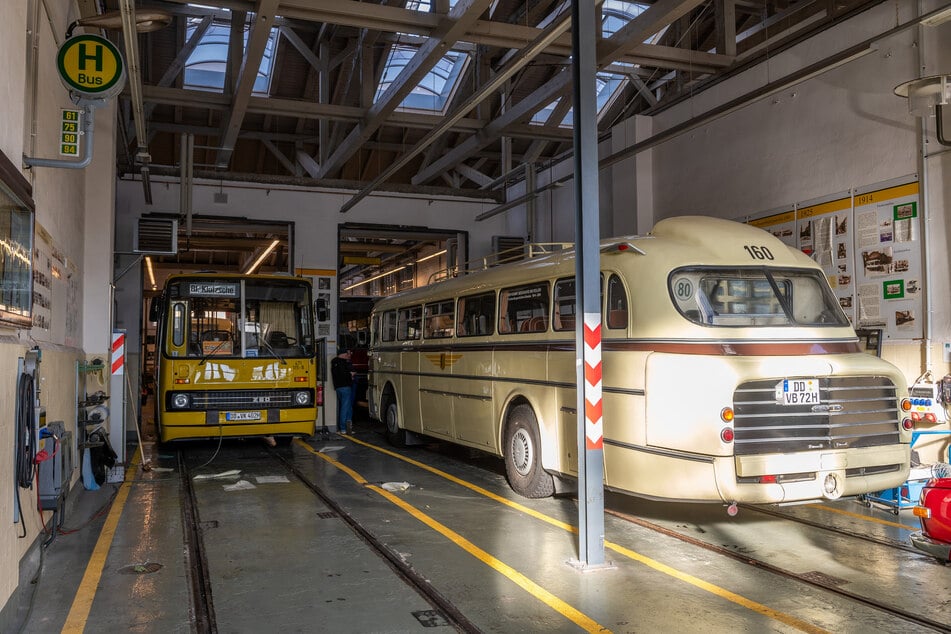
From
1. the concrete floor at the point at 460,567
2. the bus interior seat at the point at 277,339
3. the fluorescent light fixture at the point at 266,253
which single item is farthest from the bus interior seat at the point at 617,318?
the fluorescent light fixture at the point at 266,253

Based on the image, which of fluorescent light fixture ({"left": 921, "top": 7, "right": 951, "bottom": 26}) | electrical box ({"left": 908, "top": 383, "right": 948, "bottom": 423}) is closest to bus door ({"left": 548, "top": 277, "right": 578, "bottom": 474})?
electrical box ({"left": 908, "top": 383, "right": 948, "bottom": 423})

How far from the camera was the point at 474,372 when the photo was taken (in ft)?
33.1

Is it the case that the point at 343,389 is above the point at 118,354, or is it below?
below

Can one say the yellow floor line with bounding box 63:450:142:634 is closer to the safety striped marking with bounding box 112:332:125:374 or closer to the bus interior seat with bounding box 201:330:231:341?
the safety striped marking with bounding box 112:332:125:374

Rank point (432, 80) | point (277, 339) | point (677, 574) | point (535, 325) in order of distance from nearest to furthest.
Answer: point (677, 574), point (535, 325), point (277, 339), point (432, 80)

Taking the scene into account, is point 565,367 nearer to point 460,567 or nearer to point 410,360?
point 460,567

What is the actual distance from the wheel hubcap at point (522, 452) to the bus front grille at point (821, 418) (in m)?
2.91

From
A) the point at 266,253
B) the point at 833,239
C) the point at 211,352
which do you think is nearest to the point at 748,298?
the point at 833,239

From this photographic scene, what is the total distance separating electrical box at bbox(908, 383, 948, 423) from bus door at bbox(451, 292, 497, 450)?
468 centimetres

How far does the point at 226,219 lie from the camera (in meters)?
16.8

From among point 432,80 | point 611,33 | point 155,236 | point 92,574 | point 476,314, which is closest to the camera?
point 92,574

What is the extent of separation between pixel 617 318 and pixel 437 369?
4514mm

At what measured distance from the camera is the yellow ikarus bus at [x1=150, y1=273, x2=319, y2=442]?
11.5 metres

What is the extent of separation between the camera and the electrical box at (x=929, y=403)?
27.5ft
